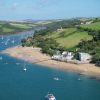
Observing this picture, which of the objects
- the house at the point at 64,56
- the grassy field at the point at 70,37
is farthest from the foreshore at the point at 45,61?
the grassy field at the point at 70,37

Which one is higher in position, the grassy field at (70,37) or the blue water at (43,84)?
the grassy field at (70,37)

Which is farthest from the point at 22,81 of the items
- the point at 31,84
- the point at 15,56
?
the point at 15,56

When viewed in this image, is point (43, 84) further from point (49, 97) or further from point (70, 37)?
point (70, 37)

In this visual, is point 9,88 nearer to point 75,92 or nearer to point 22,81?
point 22,81

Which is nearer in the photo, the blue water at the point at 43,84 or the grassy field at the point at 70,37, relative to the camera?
the blue water at the point at 43,84

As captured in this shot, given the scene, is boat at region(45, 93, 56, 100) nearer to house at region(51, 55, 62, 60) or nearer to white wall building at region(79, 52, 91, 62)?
white wall building at region(79, 52, 91, 62)

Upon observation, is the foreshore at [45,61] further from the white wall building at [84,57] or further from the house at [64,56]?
the white wall building at [84,57]
